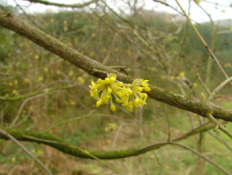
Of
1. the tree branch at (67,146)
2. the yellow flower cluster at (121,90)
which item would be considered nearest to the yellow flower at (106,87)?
the yellow flower cluster at (121,90)

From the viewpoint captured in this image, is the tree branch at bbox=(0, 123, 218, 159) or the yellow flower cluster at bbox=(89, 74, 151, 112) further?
the tree branch at bbox=(0, 123, 218, 159)

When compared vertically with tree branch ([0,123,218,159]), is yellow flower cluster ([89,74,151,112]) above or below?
above

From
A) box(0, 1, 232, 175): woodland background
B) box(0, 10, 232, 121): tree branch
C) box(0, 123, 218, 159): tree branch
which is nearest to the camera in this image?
box(0, 10, 232, 121): tree branch

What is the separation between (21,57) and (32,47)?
1.51 feet

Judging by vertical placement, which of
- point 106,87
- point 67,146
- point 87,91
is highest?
point 106,87

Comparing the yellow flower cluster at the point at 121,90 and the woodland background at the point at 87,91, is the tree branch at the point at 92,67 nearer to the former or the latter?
the yellow flower cluster at the point at 121,90

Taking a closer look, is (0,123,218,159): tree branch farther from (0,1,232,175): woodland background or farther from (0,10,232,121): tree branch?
(0,1,232,175): woodland background

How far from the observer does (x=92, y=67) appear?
32.7 inches

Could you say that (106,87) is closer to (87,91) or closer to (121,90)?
(121,90)

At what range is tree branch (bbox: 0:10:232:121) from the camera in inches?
28.5

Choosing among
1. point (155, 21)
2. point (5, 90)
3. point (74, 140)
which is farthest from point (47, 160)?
point (155, 21)

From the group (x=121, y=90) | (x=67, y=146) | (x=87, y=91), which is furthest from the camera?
(x=87, y=91)

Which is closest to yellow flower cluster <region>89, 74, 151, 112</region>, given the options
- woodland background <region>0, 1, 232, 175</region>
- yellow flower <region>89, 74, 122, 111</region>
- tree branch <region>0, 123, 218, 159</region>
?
yellow flower <region>89, 74, 122, 111</region>

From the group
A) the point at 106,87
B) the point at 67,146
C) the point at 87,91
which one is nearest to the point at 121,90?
the point at 106,87
